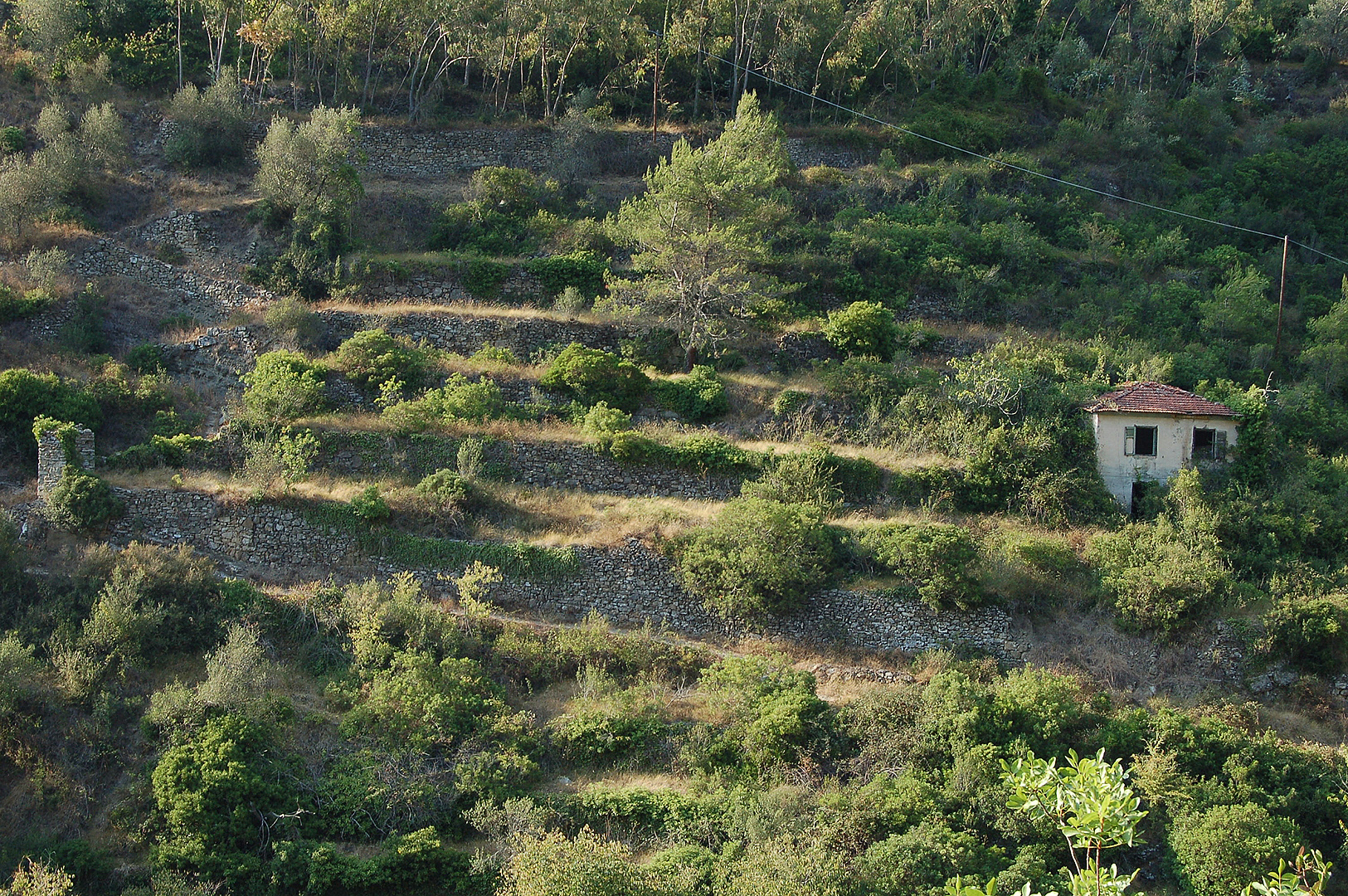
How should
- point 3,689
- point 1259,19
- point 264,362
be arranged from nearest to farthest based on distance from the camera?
point 3,689, point 264,362, point 1259,19

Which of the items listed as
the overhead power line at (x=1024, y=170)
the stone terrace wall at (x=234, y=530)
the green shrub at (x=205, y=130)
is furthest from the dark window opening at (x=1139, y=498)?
the green shrub at (x=205, y=130)

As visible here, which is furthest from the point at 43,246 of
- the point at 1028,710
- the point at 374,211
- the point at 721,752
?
the point at 1028,710

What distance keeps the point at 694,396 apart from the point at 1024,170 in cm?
1727

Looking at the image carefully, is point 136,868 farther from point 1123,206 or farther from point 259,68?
point 1123,206

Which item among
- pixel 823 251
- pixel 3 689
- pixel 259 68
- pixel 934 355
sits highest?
pixel 259 68

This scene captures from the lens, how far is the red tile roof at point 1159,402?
88.7ft

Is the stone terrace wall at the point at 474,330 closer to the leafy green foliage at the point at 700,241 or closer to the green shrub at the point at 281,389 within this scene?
the leafy green foliage at the point at 700,241

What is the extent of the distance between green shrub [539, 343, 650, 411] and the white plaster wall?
443 inches

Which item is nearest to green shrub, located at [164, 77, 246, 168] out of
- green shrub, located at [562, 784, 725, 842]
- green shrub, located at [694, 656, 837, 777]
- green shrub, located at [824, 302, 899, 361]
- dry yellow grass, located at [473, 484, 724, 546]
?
dry yellow grass, located at [473, 484, 724, 546]

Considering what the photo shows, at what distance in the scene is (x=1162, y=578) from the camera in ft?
77.6

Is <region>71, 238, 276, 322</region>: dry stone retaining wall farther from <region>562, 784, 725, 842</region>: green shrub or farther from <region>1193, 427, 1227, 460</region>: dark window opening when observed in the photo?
<region>1193, 427, 1227, 460</region>: dark window opening

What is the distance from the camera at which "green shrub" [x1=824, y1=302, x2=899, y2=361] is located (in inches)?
1209

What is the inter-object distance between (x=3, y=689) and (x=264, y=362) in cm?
1012

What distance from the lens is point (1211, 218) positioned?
125 feet
